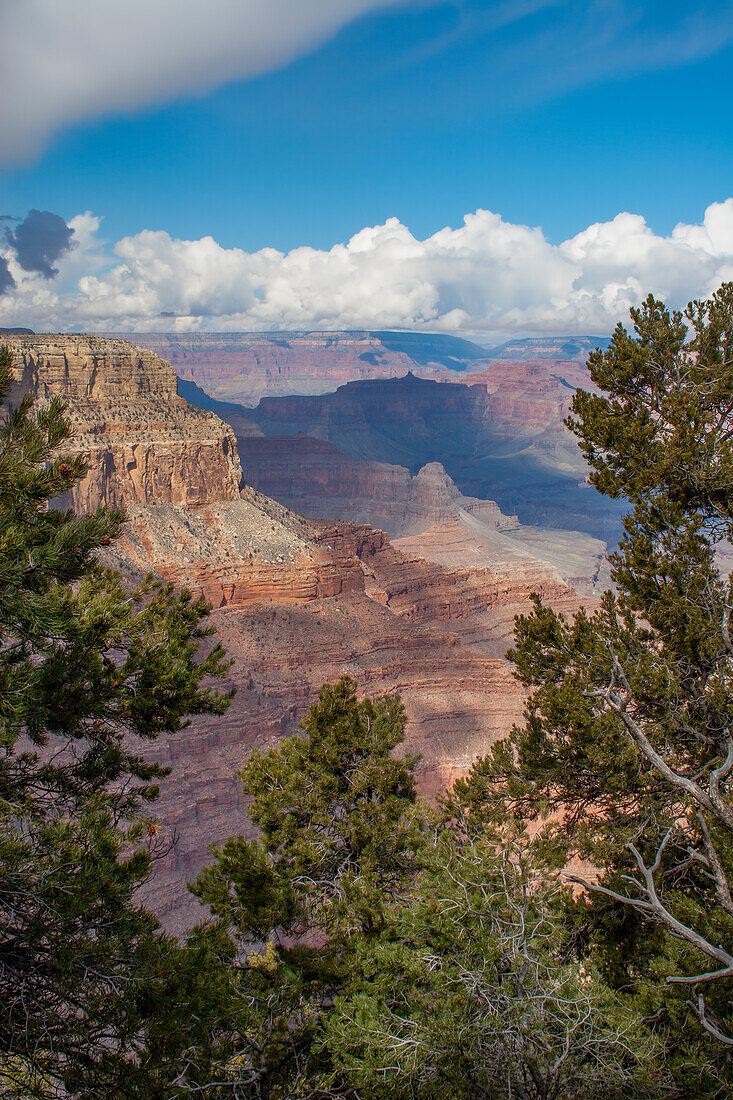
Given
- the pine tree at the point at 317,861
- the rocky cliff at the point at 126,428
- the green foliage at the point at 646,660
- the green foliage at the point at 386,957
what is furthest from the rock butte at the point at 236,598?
the green foliage at the point at 646,660

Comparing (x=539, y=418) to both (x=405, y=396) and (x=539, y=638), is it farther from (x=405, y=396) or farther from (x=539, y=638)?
(x=539, y=638)

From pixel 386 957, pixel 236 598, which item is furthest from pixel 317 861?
pixel 236 598

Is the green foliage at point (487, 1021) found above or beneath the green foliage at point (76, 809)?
beneath

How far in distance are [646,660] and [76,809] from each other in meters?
8.22

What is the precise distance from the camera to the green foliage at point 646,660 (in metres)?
9.95

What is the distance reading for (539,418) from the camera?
626ft

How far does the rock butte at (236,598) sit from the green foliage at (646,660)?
792 inches

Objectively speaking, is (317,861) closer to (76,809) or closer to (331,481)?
(76,809)

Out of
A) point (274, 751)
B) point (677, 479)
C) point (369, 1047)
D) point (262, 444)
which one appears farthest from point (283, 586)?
point (262, 444)

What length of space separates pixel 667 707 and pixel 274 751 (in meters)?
6.73

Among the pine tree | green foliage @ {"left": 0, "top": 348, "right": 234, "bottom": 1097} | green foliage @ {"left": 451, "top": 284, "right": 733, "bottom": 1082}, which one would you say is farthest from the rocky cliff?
green foliage @ {"left": 0, "top": 348, "right": 234, "bottom": 1097}

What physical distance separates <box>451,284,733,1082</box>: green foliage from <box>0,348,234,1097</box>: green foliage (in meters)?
5.86

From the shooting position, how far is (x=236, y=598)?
43594 mm

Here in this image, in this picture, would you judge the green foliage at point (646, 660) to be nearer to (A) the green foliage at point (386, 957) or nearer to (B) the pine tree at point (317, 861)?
(B) the pine tree at point (317, 861)
